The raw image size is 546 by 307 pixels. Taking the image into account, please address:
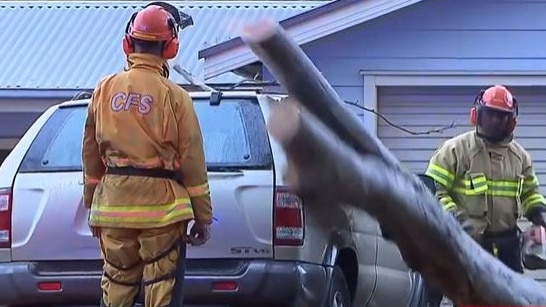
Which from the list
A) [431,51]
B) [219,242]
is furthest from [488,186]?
[431,51]

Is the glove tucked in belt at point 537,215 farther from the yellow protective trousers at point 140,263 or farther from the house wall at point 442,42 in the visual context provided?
the house wall at point 442,42

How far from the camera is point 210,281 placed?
5.80 meters

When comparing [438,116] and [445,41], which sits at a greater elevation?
[445,41]

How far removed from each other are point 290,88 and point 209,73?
9.72 m

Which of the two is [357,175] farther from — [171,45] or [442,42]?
[442,42]

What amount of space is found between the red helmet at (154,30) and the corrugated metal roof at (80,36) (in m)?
7.59

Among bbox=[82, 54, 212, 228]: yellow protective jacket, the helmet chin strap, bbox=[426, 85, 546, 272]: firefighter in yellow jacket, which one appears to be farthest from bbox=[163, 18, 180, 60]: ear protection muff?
bbox=[426, 85, 546, 272]: firefighter in yellow jacket

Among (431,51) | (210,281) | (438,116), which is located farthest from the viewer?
(438,116)

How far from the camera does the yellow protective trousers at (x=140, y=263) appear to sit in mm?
5184

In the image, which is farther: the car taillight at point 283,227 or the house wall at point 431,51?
the house wall at point 431,51

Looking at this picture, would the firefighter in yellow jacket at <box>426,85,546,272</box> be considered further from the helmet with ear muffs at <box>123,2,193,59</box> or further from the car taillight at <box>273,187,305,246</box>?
the helmet with ear muffs at <box>123,2,193,59</box>

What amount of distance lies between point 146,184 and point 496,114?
205cm

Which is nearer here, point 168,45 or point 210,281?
point 168,45

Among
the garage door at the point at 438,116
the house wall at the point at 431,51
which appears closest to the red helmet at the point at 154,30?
the house wall at the point at 431,51
